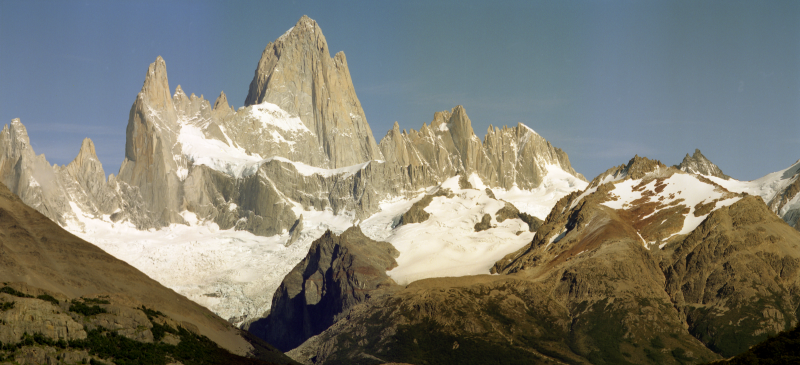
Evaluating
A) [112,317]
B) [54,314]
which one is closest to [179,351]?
[112,317]

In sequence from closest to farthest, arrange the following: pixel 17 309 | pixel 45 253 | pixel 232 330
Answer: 1. pixel 17 309
2. pixel 45 253
3. pixel 232 330

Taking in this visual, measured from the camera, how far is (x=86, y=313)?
12069cm

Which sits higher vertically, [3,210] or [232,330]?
[3,210]

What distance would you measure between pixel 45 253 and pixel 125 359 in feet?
126

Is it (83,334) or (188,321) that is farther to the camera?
(188,321)

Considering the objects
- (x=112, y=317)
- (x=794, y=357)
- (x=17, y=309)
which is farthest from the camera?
(x=112, y=317)

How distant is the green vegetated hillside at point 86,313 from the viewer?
109 m

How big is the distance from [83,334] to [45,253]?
37.8 metres

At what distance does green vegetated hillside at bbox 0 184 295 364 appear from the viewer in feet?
357

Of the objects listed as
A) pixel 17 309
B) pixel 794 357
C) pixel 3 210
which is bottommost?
pixel 794 357

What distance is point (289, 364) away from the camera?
500 ft

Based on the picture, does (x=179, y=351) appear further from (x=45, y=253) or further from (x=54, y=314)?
(x=45, y=253)

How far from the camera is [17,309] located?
109438 mm

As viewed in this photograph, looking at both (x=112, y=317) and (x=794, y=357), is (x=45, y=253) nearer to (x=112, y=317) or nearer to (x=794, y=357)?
(x=112, y=317)
